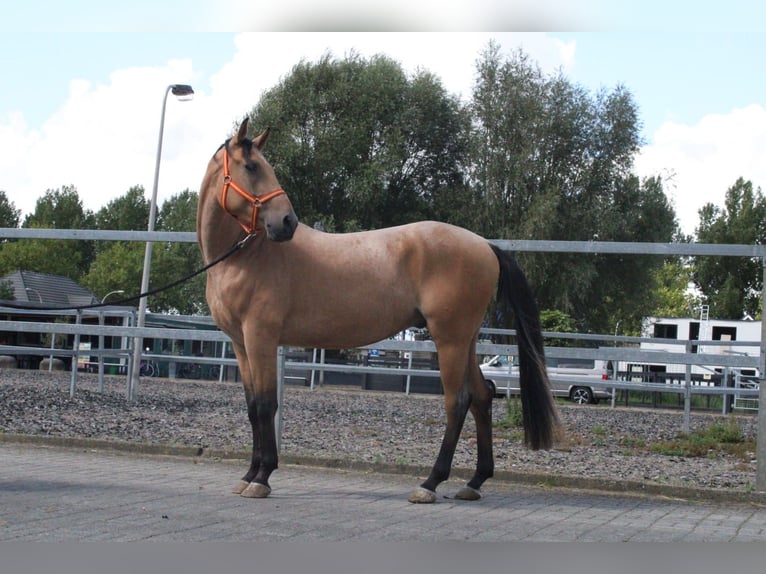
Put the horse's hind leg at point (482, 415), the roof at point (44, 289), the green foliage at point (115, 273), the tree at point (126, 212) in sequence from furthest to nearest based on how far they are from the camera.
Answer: the tree at point (126, 212)
the green foliage at point (115, 273)
the roof at point (44, 289)
the horse's hind leg at point (482, 415)

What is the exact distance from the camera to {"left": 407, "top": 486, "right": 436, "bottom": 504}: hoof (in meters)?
5.83

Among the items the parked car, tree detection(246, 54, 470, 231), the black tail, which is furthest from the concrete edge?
tree detection(246, 54, 470, 231)

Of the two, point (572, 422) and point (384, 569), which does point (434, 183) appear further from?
point (384, 569)

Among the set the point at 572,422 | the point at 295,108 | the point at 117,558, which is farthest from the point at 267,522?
the point at 295,108

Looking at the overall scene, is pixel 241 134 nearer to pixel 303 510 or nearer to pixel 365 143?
pixel 303 510

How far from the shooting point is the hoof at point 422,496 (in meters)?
5.83

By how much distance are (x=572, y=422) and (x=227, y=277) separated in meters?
8.57

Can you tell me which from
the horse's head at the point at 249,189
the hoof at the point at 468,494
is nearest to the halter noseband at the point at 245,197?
the horse's head at the point at 249,189

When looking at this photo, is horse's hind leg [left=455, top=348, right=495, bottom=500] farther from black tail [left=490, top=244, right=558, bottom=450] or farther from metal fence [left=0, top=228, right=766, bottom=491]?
metal fence [left=0, top=228, right=766, bottom=491]

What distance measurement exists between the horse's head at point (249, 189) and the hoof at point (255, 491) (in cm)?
158

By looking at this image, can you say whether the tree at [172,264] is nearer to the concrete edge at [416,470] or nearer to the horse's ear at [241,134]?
the concrete edge at [416,470]

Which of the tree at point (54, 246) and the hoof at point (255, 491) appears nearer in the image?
the hoof at point (255, 491)

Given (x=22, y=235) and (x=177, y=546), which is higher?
(x=22, y=235)

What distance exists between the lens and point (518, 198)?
105ft
